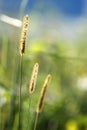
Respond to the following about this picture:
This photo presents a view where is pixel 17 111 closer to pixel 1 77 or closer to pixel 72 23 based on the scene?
pixel 1 77

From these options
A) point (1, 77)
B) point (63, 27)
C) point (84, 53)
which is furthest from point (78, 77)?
point (1, 77)

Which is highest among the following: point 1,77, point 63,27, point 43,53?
point 63,27

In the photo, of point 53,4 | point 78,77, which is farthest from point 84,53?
point 53,4

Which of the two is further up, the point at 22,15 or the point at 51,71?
the point at 22,15

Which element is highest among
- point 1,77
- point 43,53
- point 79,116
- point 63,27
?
point 63,27

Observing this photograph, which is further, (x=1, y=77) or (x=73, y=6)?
(x=1, y=77)

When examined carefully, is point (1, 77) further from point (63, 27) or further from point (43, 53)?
point (63, 27)
